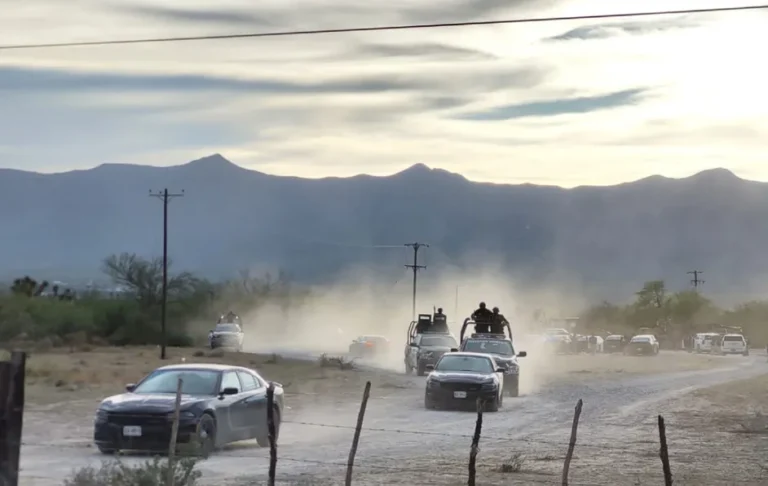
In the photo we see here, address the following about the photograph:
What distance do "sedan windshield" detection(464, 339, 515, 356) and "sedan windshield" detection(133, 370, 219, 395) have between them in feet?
60.0

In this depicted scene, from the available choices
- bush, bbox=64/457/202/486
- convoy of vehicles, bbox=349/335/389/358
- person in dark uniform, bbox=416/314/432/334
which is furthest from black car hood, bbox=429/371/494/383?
convoy of vehicles, bbox=349/335/389/358

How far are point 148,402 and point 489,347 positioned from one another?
20.4 meters

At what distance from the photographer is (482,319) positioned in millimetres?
44781

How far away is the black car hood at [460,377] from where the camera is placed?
1266 inches

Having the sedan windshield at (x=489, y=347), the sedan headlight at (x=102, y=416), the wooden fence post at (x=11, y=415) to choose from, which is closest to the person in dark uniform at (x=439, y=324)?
the sedan windshield at (x=489, y=347)

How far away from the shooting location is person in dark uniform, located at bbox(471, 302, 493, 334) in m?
44.7

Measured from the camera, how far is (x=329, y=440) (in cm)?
2430

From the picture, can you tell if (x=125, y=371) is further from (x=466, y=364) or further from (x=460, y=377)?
(x=460, y=377)

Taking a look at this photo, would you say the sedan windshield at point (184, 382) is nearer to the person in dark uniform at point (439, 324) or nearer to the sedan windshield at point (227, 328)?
the person in dark uniform at point (439, 324)

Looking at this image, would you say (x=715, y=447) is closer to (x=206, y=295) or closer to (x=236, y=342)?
(x=236, y=342)

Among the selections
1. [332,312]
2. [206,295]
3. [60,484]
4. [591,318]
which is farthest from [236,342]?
[591,318]

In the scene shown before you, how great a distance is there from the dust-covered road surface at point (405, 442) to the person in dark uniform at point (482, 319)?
5.62m

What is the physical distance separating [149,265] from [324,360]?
138 ft

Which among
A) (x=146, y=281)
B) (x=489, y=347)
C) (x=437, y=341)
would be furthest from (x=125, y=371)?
(x=146, y=281)
